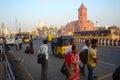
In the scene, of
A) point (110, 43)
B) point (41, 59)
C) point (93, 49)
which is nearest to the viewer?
point (93, 49)

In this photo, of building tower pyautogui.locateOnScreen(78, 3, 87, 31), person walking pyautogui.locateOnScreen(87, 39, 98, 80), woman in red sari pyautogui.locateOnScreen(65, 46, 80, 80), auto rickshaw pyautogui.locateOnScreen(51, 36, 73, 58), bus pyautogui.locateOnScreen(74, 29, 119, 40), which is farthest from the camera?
building tower pyautogui.locateOnScreen(78, 3, 87, 31)

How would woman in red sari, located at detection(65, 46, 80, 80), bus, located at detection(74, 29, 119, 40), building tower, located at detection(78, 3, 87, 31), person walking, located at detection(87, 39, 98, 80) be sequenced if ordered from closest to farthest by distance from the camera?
woman in red sari, located at detection(65, 46, 80, 80)
person walking, located at detection(87, 39, 98, 80)
bus, located at detection(74, 29, 119, 40)
building tower, located at detection(78, 3, 87, 31)

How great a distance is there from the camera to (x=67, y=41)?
18.7m

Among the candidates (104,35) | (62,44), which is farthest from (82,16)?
(62,44)

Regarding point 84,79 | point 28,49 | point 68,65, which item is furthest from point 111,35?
point 68,65

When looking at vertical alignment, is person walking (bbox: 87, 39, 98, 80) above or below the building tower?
below

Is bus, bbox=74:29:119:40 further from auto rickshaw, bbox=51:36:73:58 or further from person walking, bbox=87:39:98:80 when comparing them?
person walking, bbox=87:39:98:80

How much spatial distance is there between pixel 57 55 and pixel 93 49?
12096mm

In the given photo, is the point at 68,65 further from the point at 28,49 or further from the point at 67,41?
the point at 28,49

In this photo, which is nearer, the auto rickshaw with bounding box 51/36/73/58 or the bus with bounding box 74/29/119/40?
the auto rickshaw with bounding box 51/36/73/58

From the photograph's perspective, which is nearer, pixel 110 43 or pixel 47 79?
pixel 47 79

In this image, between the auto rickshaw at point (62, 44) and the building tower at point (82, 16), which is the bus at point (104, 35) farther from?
the building tower at point (82, 16)

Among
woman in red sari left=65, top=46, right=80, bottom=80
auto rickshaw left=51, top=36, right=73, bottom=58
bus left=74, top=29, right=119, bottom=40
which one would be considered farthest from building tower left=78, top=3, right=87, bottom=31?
woman in red sari left=65, top=46, right=80, bottom=80

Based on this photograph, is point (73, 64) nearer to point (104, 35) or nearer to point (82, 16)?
point (104, 35)
